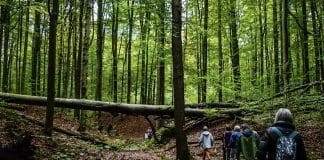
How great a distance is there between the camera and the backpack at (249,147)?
11.6 meters

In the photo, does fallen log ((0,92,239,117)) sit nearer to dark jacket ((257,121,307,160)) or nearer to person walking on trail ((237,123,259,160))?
person walking on trail ((237,123,259,160))

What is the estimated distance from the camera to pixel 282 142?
4992 mm

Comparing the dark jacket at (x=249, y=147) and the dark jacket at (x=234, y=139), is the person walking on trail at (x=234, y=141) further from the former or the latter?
the dark jacket at (x=249, y=147)

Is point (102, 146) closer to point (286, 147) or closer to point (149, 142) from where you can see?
point (149, 142)

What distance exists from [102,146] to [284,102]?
297 inches

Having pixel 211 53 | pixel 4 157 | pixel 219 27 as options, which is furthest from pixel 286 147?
pixel 211 53

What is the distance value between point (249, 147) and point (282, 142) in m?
6.84

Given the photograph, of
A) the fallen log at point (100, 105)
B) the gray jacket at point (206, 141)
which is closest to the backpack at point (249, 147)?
the gray jacket at point (206, 141)

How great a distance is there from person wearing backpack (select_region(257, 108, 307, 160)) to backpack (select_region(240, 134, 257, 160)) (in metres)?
6.60

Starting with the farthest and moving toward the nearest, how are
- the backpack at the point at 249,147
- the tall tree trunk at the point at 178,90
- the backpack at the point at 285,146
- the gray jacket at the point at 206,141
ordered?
the gray jacket at the point at 206,141 → the tall tree trunk at the point at 178,90 → the backpack at the point at 249,147 → the backpack at the point at 285,146

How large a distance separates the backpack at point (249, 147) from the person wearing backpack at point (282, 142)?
6598 mm

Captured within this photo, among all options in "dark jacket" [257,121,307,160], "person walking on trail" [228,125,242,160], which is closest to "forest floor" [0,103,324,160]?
"person walking on trail" [228,125,242,160]

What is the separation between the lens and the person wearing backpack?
5.00 meters

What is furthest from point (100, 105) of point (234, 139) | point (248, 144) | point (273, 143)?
point (273, 143)
